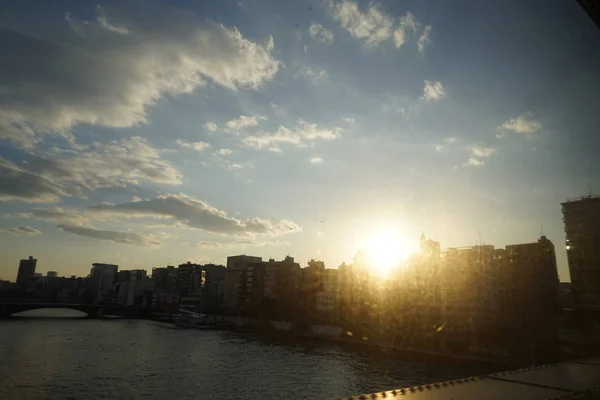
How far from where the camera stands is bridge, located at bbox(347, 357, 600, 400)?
10.1 m

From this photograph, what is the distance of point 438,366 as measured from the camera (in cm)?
4775

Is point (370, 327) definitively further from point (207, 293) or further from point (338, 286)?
point (207, 293)

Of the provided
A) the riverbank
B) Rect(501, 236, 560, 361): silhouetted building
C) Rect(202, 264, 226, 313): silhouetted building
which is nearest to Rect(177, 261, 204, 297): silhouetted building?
Rect(202, 264, 226, 313): silhouetted building

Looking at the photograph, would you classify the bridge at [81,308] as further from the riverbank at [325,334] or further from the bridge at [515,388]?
the bridge at [515,388]

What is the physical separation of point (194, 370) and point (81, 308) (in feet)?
302

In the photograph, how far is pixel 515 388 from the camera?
1141 cm

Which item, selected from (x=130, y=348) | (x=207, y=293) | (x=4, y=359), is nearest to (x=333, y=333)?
(x=130, y=348)

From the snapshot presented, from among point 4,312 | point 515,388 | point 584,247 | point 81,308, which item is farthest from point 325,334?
point 4,312

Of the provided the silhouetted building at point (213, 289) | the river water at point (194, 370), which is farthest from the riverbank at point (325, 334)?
the silhouetted building at point (213, 289)

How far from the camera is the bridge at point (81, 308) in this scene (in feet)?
326

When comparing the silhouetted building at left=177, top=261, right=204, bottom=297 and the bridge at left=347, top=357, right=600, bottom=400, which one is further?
the silhouetted building at left=177, top=261, right=204, bottom=297

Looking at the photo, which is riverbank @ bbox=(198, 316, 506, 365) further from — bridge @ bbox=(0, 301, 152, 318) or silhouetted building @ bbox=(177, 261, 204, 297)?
silhouetted building @ bbox=(177, 261, 204, 297)

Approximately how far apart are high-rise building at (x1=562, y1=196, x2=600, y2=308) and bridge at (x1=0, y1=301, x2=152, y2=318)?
388ft

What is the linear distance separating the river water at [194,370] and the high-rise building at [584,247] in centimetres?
2224
